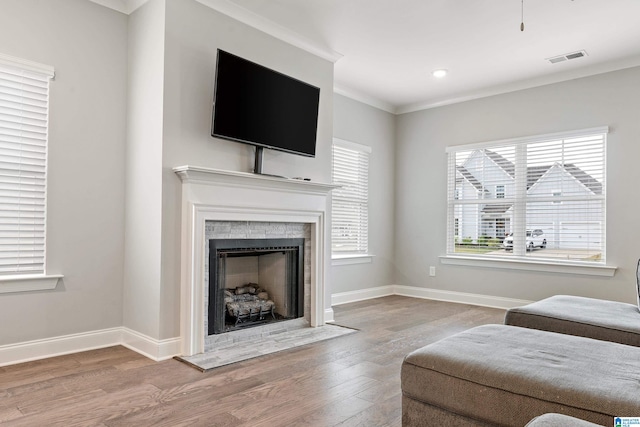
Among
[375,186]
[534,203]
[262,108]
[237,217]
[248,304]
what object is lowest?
[248,304]

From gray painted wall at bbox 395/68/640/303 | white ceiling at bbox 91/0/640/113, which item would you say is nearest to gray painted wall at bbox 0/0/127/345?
white ceiling at bbox 91/0/640/113

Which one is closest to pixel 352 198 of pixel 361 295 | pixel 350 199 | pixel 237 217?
pixel 350 199

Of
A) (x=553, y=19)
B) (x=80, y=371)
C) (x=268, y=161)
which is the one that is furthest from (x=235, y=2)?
(x=80, y=371)

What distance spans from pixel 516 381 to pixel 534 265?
3.79 meters

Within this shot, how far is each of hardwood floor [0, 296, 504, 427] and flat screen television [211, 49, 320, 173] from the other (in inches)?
62.4

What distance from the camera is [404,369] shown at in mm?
1886

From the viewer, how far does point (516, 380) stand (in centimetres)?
156

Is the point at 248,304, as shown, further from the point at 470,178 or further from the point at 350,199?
the point at 470,178

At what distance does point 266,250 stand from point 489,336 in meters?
2.11

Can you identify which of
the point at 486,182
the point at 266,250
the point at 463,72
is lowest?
the point at 266,250

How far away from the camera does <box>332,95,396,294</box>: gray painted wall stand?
5.42 m

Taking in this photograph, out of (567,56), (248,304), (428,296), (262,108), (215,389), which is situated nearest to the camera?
(215,389)

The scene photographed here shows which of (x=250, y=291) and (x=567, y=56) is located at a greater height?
(x=567, y=56)

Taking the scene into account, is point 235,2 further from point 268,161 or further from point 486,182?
point 486,182
